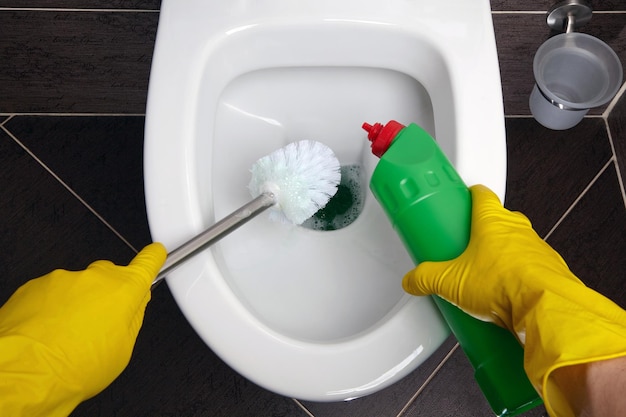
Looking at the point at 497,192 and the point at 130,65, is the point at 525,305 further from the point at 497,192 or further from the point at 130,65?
the point at 130,65

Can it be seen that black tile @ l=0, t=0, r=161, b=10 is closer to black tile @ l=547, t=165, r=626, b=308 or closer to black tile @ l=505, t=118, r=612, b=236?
black tile @ l=505, t=118, r=612, b=236

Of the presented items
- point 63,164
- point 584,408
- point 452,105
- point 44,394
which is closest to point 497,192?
point 452,105

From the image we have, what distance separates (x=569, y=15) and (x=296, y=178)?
0.50 meters

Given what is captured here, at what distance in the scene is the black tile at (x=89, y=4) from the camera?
809mm

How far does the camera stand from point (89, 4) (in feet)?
2.68

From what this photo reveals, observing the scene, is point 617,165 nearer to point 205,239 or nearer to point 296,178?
point 296,178

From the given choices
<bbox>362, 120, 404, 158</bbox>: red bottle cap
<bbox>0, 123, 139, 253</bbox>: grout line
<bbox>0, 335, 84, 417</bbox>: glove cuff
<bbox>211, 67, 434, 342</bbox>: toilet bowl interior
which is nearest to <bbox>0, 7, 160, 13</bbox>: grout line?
<bbox>211, 67, 434, 342</bbox>: toilet bowl interior

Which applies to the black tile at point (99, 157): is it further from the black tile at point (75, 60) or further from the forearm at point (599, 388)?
the forearm at point (599, 388)

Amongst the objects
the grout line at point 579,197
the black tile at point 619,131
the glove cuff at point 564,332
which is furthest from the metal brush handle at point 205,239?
the black tile at point 619,131

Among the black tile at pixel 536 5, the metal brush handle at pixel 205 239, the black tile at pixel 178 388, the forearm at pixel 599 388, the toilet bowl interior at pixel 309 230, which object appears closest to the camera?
the forearm at pixel 599 388

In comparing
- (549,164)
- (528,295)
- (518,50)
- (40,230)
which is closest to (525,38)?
(518,50)

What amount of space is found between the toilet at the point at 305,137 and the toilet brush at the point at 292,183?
0.18ft

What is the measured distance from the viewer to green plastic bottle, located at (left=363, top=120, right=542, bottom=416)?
512 mm

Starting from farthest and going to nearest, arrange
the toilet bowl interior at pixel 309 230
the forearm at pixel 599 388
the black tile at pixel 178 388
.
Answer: the black tile at pixel 178 388, the toilet bowl interior at pixel 309 230, the forearm at pixel 599 388
